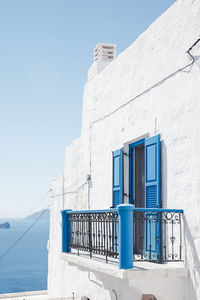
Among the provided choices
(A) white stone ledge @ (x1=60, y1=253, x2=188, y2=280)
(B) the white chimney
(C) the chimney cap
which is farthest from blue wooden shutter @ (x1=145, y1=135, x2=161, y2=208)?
(C) the chimney cap

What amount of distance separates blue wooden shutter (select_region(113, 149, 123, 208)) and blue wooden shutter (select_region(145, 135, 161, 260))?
1.18 meters

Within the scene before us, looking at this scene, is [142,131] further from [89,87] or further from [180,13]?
[89,87]

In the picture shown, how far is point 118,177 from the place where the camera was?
31.0ft

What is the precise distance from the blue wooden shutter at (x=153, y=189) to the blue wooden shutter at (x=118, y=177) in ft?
3.87

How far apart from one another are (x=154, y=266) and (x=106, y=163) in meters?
3.99

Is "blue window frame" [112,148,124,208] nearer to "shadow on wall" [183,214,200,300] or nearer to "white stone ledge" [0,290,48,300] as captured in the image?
"shadow on wall" [183,214,200,300]

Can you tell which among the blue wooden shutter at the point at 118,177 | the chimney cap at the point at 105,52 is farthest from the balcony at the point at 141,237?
the chimney cap at the point at 105,52

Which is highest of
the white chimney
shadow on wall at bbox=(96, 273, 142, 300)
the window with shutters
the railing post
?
the white chimney

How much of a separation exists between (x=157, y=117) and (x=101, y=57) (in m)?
4.61

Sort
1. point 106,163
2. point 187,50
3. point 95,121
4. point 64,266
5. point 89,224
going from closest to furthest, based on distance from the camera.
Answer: point 187,50
point 89,224
point 106,163
point 95,121
point 64,266

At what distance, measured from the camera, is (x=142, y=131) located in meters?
8.59

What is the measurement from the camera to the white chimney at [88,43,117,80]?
474 inches

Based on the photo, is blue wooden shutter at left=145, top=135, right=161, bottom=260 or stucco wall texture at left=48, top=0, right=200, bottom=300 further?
blue wooden shutter at left=145, top=135, right=161, bottom=260

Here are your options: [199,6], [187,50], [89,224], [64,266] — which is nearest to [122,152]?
[89,224]
